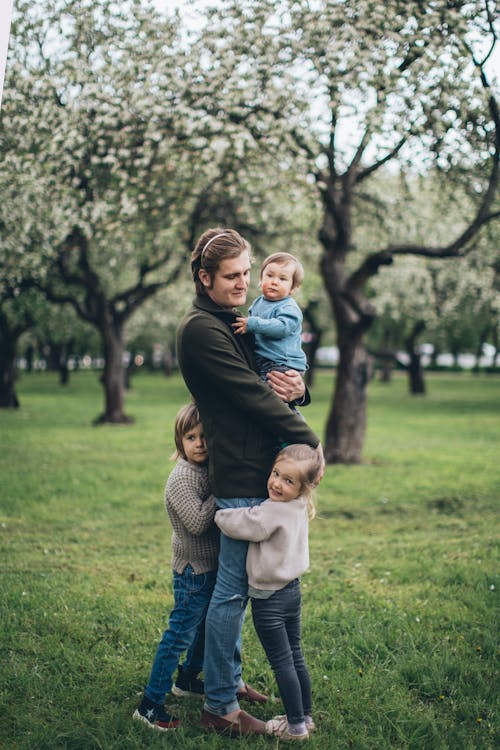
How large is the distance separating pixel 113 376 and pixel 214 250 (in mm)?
19157

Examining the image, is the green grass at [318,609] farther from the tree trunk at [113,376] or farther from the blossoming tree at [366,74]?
the tree trunk at [113,376]

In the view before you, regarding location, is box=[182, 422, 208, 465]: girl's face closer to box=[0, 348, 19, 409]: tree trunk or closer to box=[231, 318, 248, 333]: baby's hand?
A: box=[231, 318, 248, 333]: baby's hand

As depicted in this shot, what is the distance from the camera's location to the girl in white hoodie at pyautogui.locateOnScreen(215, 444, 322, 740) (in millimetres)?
3768

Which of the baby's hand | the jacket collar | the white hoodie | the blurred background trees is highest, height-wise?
the blurred background trees

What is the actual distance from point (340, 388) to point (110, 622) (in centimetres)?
917

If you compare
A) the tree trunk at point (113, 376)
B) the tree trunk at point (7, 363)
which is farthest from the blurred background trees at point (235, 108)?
the tree trunk at point (7, 363)

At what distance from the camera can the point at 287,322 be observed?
3938 mm

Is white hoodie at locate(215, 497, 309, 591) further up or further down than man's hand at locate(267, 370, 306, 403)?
further down

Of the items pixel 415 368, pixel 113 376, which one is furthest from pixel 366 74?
pixel 415 368

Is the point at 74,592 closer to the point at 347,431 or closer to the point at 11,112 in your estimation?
the point at 11,112

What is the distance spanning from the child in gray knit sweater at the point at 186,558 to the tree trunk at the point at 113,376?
1823 centimetres

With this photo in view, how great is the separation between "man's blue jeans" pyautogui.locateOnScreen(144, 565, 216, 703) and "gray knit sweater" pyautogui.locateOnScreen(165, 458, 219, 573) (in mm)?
69

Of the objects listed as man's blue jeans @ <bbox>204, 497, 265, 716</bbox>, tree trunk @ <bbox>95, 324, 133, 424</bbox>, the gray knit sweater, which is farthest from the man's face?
tree trunk @ <bbox>95, 324, 133, 424</bbox>

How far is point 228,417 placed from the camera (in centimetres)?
383
